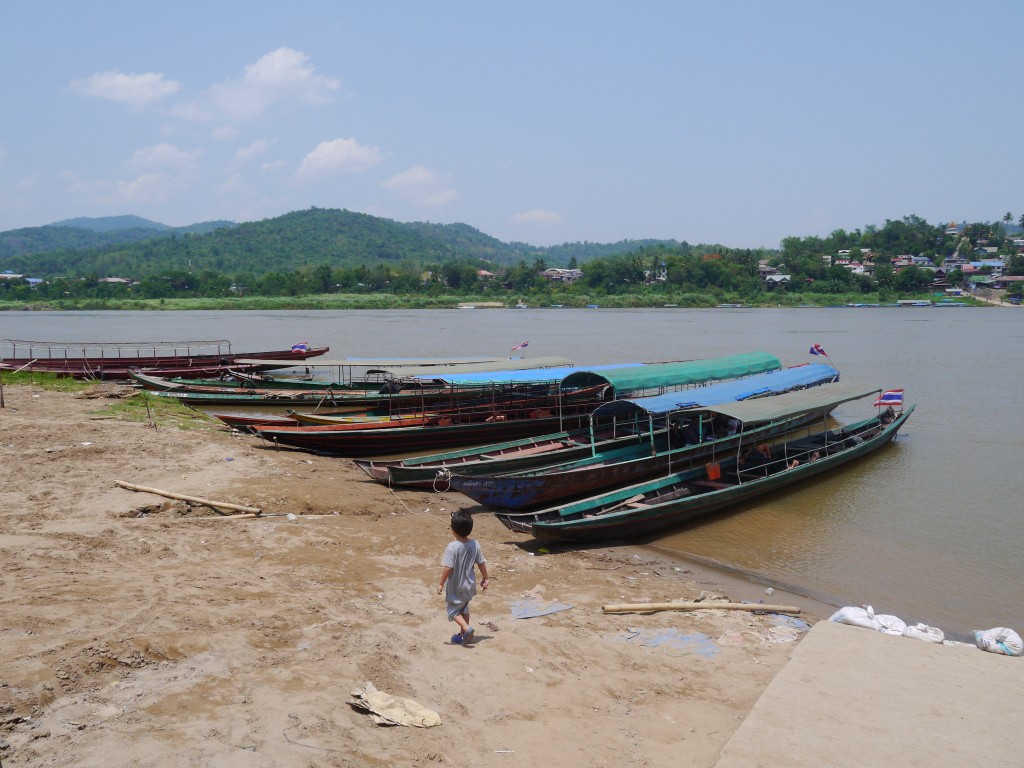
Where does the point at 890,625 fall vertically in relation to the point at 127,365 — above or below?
below

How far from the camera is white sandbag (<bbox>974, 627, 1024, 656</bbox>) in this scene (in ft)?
20.9

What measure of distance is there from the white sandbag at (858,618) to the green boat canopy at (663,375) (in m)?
7.27

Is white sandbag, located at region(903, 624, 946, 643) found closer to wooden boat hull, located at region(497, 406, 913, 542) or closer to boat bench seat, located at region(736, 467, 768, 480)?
wooden boat hull, located at region(497, 406, 913, 542)

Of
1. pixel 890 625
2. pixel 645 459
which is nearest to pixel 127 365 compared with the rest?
pixel 645 459

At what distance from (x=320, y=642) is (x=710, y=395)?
30.0 feet

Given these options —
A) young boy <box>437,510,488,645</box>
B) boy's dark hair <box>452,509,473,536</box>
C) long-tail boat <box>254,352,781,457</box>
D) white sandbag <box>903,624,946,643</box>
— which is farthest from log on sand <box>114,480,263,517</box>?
white sandbag <box>903,624,946,643</box>

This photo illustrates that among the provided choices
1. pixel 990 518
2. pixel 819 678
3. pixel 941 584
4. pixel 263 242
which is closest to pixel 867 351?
pixel 990 518

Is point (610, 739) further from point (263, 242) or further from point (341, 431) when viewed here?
point (263, 242)

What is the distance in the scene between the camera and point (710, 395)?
42.9ft

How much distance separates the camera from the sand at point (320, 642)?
425 centimetres

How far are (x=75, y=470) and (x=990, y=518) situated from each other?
1348cm

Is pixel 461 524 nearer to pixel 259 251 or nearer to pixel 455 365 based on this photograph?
pixel 455 365

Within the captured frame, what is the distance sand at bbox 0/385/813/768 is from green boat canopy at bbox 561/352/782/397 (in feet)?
16.6

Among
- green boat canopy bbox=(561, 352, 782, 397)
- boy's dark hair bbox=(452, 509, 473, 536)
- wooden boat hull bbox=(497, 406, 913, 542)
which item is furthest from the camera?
green boat canopy bbox=(561, 352, 782, 397)
